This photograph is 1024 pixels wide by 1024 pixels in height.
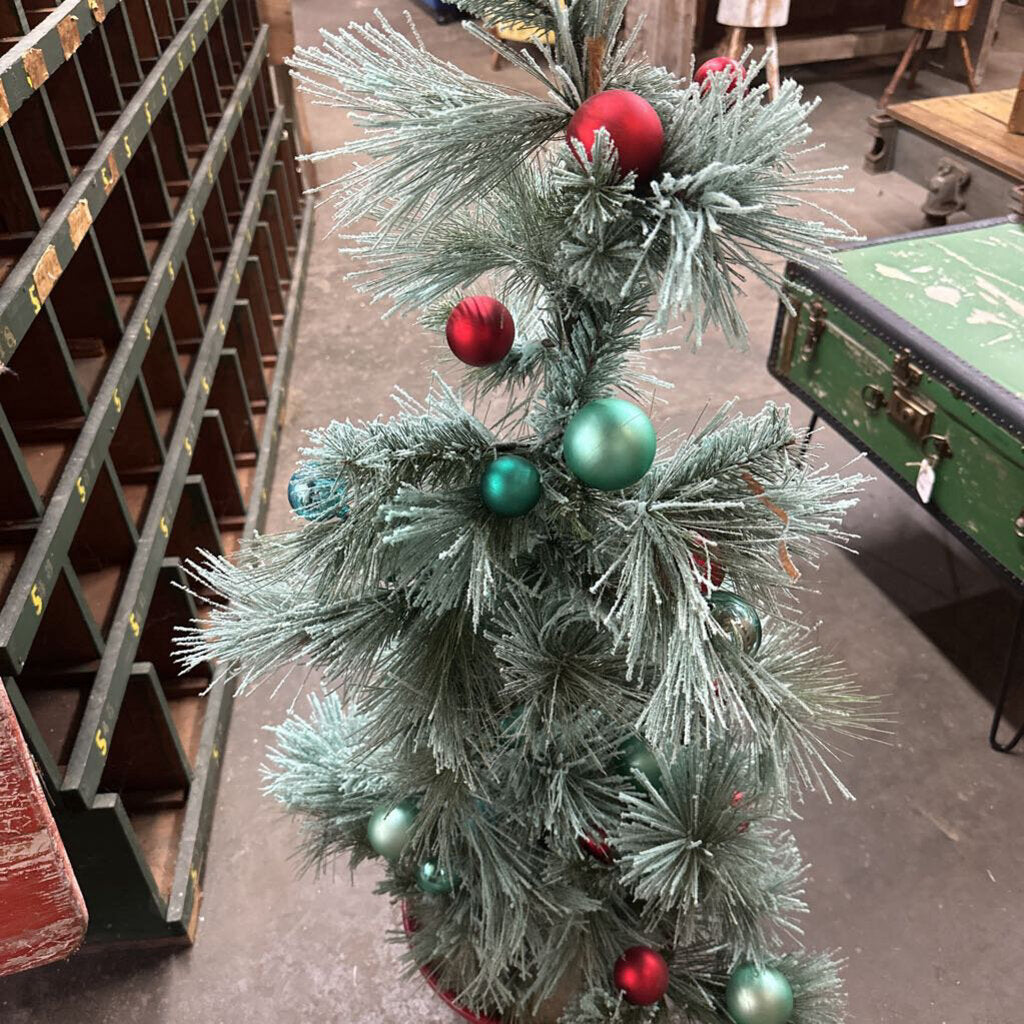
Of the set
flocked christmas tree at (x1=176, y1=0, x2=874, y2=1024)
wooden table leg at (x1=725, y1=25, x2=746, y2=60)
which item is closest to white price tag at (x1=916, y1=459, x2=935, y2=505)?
flocked christmas tree at (x1=176, y1=0, x2=874, y2=1024)

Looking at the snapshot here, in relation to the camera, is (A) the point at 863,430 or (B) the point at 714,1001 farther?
(A) the point at 863,430

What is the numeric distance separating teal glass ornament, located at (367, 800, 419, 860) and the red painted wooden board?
0.99 metres

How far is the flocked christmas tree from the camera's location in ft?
2.33

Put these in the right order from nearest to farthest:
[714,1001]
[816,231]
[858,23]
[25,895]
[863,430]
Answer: [25,895], [816,231], [714,1001], [863,430], [858,23]

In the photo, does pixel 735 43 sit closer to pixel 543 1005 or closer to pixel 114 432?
pixel 114 432

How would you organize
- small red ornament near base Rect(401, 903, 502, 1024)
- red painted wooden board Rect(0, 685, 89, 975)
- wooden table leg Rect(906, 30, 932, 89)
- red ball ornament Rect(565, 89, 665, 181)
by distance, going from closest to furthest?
1. red painted wooden board Rect(0, 685, 89, 975)
2. red ball ornament Rect(565, 89, 665, 181)
3. small red ornament near base Rect(401, 903, 502, 1024)
4. wooden table leg Rect(906, 30, 932, 89)

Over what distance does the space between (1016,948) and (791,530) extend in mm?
1262

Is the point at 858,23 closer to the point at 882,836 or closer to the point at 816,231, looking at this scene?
the point at 882,836

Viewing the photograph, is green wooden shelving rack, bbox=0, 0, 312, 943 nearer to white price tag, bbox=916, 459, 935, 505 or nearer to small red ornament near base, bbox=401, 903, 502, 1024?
small red ornament near base, bbox=401, 903, 502, 1024

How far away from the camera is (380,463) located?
2.70ft

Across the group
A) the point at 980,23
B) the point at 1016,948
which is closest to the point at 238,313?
the point at 1016,948

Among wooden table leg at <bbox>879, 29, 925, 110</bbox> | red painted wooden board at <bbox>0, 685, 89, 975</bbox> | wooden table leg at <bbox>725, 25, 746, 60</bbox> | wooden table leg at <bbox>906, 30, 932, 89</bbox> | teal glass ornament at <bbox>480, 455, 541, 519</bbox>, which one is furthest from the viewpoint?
wooden table leg at <bbox>906, 30, 932, 89</bbox>

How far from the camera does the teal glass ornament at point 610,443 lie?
2.50ft

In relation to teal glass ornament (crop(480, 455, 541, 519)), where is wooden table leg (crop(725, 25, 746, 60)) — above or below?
below
